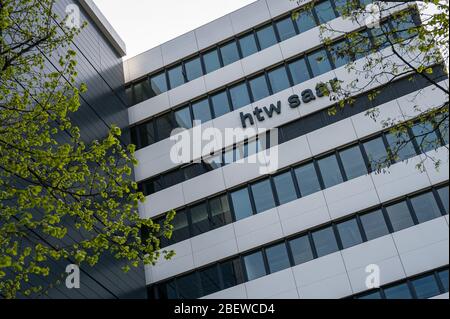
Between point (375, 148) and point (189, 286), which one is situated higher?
point (375, 148)

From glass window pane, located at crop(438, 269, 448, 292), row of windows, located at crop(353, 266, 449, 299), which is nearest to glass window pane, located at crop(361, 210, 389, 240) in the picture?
row of windows, located at crop(353, 266, 449, 299)

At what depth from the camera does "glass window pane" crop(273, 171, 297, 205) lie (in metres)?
24.3

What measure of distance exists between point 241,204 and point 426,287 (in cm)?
800

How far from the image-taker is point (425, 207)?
22.0 meters

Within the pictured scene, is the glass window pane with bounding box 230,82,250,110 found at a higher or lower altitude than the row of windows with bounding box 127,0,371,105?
lower

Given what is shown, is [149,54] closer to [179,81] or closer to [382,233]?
[179,81]

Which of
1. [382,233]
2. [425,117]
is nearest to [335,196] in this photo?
[382,233]

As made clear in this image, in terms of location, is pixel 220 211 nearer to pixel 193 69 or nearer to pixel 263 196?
pixel 263 196

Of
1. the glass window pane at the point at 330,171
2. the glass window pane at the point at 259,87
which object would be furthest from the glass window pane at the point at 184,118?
the glass window pane at the point at 330,171

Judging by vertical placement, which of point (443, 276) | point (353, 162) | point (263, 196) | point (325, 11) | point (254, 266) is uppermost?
point (325, 11)

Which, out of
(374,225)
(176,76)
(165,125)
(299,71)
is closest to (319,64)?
(299,71)

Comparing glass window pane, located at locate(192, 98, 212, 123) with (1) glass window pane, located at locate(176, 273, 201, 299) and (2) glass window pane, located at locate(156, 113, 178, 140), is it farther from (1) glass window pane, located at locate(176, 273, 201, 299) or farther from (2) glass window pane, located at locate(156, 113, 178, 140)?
(1) glass window pane, located at locate(176, 273, 201, 299)

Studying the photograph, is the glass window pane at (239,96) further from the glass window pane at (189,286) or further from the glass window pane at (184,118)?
the glass window pane at (189,286)

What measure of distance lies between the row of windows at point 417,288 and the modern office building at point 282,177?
3 centimetres
